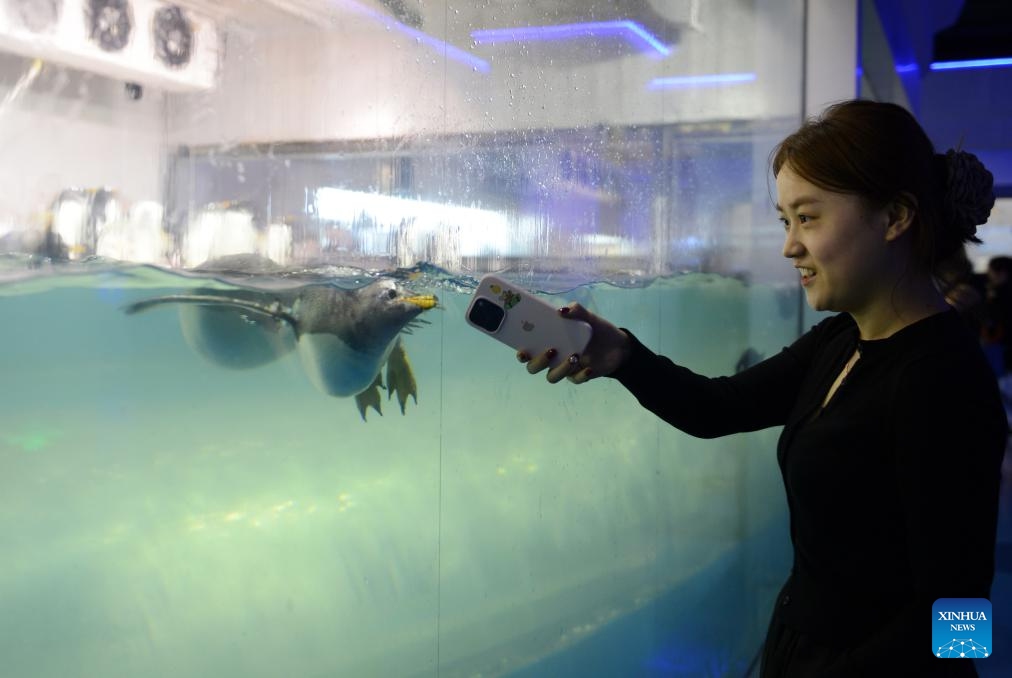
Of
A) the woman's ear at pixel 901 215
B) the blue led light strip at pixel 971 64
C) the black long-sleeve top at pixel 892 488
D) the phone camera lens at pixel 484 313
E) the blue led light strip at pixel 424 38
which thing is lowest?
the black long-sleeve top at pixel 892 488

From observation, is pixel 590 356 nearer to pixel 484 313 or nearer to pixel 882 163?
pixel 484 313

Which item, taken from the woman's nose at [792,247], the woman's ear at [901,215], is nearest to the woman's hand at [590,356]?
the woman's nose at [792,247]

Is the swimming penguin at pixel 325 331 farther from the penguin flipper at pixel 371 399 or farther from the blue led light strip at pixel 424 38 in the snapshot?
the blue led light strip at pixel 424 38

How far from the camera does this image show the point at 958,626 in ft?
3.25

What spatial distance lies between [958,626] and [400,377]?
0.84 meters

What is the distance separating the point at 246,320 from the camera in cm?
133

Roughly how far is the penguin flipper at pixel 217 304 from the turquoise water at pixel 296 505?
0.01 m

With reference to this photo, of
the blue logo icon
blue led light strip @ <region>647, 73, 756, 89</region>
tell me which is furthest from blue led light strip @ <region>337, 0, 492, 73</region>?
the blue logo icon

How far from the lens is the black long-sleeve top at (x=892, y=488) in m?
0.97

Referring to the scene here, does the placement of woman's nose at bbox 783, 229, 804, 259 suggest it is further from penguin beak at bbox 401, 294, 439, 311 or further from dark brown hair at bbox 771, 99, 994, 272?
penguin beak at bbox 401, 294, 439, 311

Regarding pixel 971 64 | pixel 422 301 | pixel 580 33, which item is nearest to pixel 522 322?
pixel 422 301

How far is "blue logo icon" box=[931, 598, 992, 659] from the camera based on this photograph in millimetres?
976

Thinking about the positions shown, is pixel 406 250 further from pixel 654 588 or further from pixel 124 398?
pixel 654 588

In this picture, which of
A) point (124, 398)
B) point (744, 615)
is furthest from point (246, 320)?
point (744, 615)
